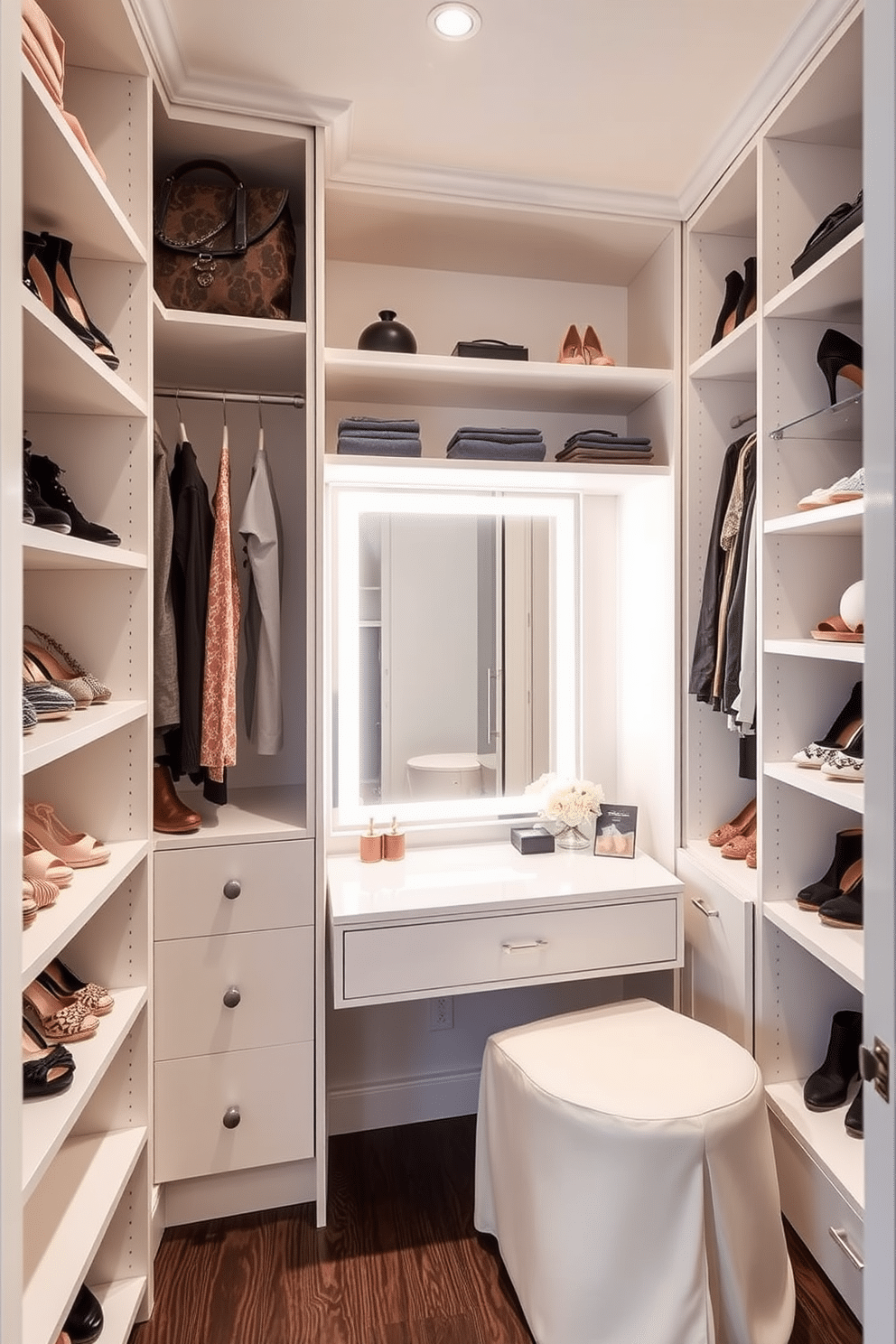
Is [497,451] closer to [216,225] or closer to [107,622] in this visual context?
[216,225]

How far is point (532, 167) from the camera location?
6.64ft

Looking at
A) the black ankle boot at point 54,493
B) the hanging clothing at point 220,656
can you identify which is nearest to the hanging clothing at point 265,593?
the hanging clothing at point 220,656

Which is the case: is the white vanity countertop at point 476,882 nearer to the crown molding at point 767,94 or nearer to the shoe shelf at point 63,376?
the shoe shelf at point 63,376

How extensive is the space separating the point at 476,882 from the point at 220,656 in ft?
2.80

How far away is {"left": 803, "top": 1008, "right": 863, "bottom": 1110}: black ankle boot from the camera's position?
1.75 metres

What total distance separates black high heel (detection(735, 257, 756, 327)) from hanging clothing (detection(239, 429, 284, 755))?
125cm

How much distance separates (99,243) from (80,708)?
2.92 ft

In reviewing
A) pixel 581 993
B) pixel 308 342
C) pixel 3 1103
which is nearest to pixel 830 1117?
pixel 581 993

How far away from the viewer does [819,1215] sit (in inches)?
66.7

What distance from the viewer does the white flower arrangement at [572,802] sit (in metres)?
2.27

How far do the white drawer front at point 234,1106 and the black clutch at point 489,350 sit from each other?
179cm

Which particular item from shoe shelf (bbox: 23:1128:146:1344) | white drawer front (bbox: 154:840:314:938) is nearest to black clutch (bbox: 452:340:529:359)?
white drawer front (bbox: 154:840:314:938)

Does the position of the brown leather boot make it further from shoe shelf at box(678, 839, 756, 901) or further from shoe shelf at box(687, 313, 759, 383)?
shoe shelf at box(687, 313, 759, 383)

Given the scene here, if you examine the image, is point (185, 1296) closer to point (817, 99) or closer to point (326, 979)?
point (326, 979)
